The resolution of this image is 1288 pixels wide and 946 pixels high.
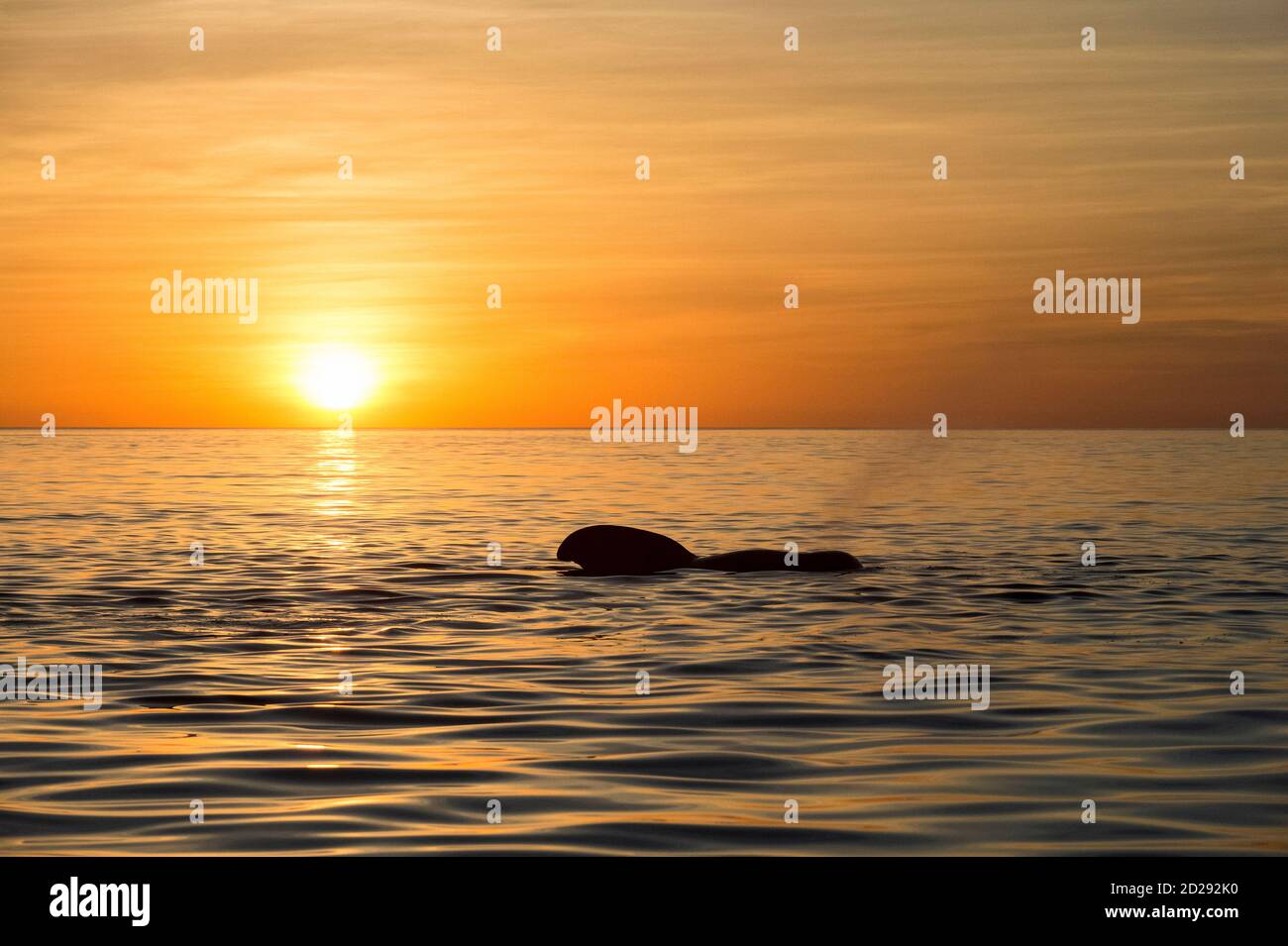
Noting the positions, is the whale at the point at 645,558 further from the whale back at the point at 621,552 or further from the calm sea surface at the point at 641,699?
the calm sea surface at the point at 641,699

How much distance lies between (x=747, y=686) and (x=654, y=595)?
284 inches

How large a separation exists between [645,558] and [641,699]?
10508mm

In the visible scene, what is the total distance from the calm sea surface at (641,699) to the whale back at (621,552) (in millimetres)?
686

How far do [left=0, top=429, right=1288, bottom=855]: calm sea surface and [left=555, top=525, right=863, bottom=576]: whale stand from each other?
2.17 feet

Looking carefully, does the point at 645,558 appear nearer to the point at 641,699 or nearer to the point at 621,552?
the point at 621,552

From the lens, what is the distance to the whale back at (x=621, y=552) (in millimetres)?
23875

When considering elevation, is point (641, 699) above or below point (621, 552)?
below

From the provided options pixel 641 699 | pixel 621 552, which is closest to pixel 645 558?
pixel 621 552

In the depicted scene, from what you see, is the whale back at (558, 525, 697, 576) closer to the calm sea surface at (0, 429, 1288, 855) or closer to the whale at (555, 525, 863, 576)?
the whale at (555, 525, 863, 576)

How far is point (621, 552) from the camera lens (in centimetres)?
2392

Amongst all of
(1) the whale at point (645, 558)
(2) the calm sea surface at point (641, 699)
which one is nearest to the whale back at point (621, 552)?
(1) the whale at point (645, 558)

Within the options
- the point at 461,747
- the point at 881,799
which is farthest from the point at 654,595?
the point at 881,799

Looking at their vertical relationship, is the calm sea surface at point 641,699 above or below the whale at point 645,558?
below
